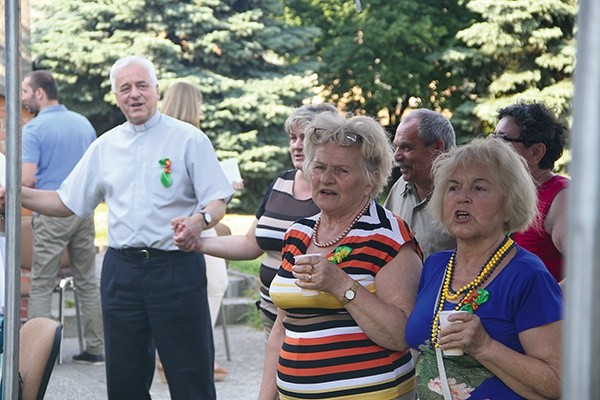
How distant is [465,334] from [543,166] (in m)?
1.35

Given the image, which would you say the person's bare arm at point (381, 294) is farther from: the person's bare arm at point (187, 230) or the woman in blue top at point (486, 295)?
the person's bare arm at point (187, 230)

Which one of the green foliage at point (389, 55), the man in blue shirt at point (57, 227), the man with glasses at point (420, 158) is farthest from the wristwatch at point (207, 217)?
the green foliage at point (389, 55)

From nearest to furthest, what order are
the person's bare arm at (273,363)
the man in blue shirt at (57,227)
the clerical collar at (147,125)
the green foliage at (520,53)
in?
the person's bare arm at (273,363) < the clerical collar at (147,125) < the man in blue shirt at (57,227) < the green foliage at (520,53)

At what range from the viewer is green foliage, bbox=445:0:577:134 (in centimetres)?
2012

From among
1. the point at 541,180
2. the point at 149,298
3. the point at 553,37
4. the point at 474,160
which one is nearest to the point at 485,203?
the point at 474,160

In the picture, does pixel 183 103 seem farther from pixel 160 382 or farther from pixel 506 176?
pixel 506 176

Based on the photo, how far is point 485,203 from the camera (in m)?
2.92

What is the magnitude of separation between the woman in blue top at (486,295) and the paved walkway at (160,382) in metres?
3.90

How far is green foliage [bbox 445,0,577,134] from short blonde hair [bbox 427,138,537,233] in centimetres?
1701

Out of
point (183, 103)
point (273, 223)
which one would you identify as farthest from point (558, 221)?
point (183, 103)

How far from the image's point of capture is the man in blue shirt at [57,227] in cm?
723

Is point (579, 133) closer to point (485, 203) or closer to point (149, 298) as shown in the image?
point (485, 203)

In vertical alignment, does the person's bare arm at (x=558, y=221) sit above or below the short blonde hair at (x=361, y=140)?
below

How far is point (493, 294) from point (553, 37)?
18.5 meters
